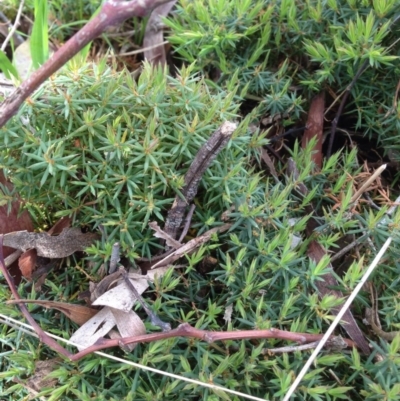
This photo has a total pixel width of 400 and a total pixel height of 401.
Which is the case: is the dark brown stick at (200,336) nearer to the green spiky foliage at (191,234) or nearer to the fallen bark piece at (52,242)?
the green spiky foliage at (191,234)

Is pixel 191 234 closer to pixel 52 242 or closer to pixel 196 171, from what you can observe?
pixel 196 171

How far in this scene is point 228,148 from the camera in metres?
1.67

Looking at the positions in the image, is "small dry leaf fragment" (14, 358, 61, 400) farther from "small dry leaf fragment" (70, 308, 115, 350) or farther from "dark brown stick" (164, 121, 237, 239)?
"dark brown stick" (164, 121, 237, 239)

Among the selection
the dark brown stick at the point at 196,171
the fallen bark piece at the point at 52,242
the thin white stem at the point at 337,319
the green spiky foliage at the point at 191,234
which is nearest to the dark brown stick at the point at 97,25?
the green spiky foliage at the point at 191,234

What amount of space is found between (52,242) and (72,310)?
24 centimetres

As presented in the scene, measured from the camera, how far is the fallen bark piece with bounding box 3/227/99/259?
5.47 ft

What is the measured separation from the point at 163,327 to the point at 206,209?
44 centimetres

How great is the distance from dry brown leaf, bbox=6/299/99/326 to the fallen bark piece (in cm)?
17

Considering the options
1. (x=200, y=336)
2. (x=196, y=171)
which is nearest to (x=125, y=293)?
(x=200, y=336)

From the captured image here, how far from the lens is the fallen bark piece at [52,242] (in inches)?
65.7

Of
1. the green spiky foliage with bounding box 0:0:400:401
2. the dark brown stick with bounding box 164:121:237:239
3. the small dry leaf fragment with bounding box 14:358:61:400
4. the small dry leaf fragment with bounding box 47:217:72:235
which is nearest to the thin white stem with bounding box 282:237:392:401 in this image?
the green spiky foliage with bounding box 0:0:400:401

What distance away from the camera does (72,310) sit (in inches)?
62.8

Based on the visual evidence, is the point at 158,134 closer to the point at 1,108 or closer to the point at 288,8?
the point at 1,108

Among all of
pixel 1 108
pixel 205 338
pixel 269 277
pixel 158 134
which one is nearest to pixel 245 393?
pixel 205 338
